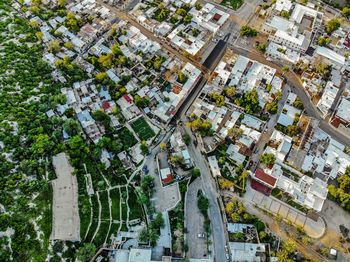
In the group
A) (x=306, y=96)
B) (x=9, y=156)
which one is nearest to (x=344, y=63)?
(x=306, y=96)

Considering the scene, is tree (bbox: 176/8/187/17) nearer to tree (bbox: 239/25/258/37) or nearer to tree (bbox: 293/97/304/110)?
tree (bbox: 239/25/258/37)

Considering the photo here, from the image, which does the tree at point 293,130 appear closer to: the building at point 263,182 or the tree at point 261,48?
the building at point 263,182

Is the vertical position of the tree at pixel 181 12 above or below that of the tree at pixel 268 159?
above

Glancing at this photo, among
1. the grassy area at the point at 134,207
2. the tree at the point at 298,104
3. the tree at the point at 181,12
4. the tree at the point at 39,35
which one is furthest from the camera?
the tree at the point at 181,12

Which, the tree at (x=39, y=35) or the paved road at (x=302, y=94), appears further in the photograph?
the tree at (x=39, y=35)

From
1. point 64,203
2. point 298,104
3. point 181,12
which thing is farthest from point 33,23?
point 298,104

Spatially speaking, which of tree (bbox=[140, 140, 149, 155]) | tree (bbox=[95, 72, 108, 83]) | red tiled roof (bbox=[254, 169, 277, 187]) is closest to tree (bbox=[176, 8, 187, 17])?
tree (bbox=[95, 72, 108, 83])

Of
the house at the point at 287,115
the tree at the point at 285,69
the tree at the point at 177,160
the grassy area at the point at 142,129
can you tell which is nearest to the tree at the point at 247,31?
the tree at the point at 285,69

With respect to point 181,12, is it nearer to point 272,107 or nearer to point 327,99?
point 272,107

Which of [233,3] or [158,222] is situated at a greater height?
[233,3]
